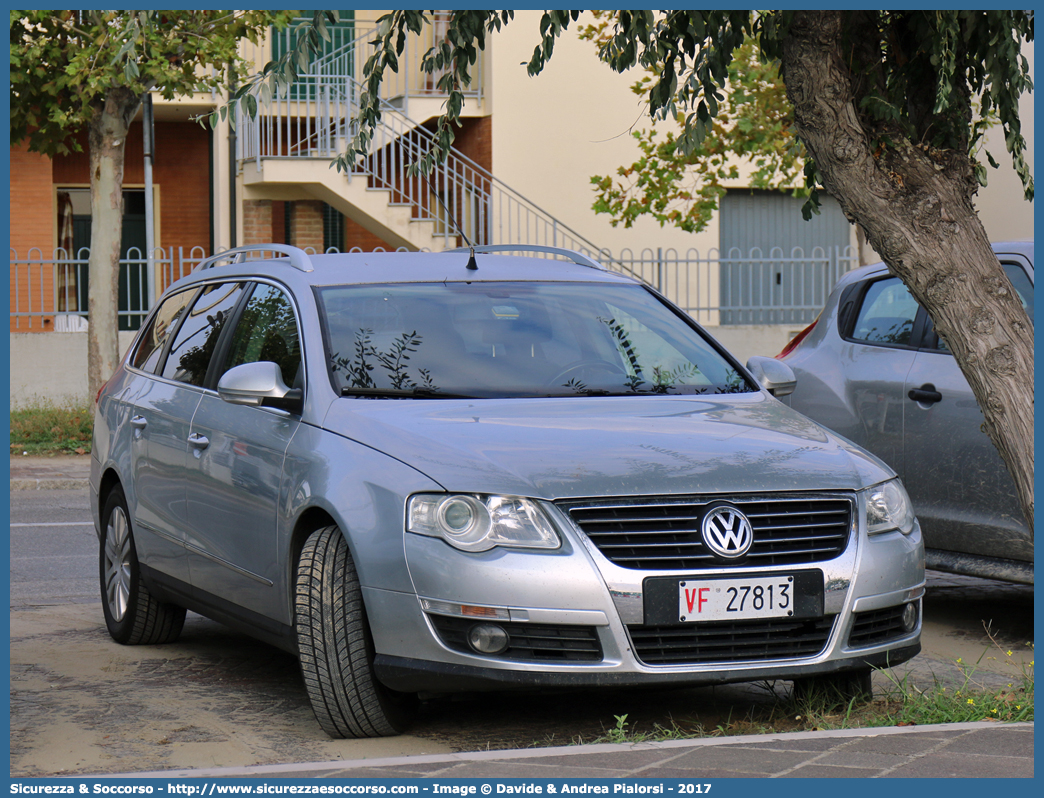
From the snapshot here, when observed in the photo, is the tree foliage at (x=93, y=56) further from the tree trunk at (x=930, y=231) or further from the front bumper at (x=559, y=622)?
the front bumper at (x=559, y=622)

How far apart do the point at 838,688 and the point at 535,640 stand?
1249 mm

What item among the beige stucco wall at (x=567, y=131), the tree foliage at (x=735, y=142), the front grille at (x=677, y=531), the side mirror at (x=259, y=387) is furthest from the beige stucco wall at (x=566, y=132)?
the front grille at (x=677, y=531)

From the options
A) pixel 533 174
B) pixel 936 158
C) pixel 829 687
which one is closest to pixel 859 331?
pixel 936 158

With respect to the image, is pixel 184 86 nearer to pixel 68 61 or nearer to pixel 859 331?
pixel 68 61

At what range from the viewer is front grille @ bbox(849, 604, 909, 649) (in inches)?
182

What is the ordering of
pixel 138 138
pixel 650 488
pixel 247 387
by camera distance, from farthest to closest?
1. pixel 138 138
2. pixel 247 387
3. pixel 650 488

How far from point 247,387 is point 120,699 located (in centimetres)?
138

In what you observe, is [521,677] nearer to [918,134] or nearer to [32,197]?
[918,134]

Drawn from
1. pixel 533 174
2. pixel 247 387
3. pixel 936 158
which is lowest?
pixel 247 387

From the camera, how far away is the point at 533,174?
22.1 metres

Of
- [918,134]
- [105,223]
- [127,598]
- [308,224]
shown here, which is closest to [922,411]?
[918,134]

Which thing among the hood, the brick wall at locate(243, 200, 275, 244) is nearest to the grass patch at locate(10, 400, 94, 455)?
A: the brick wall at locate(243, 200, 275, 244)

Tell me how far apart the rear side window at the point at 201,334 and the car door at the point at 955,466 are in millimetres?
3241

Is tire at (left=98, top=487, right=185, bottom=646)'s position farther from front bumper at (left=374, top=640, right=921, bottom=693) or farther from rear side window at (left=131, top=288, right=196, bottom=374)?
front bumper at (left=374, top=640, right=921, bottom=693)
